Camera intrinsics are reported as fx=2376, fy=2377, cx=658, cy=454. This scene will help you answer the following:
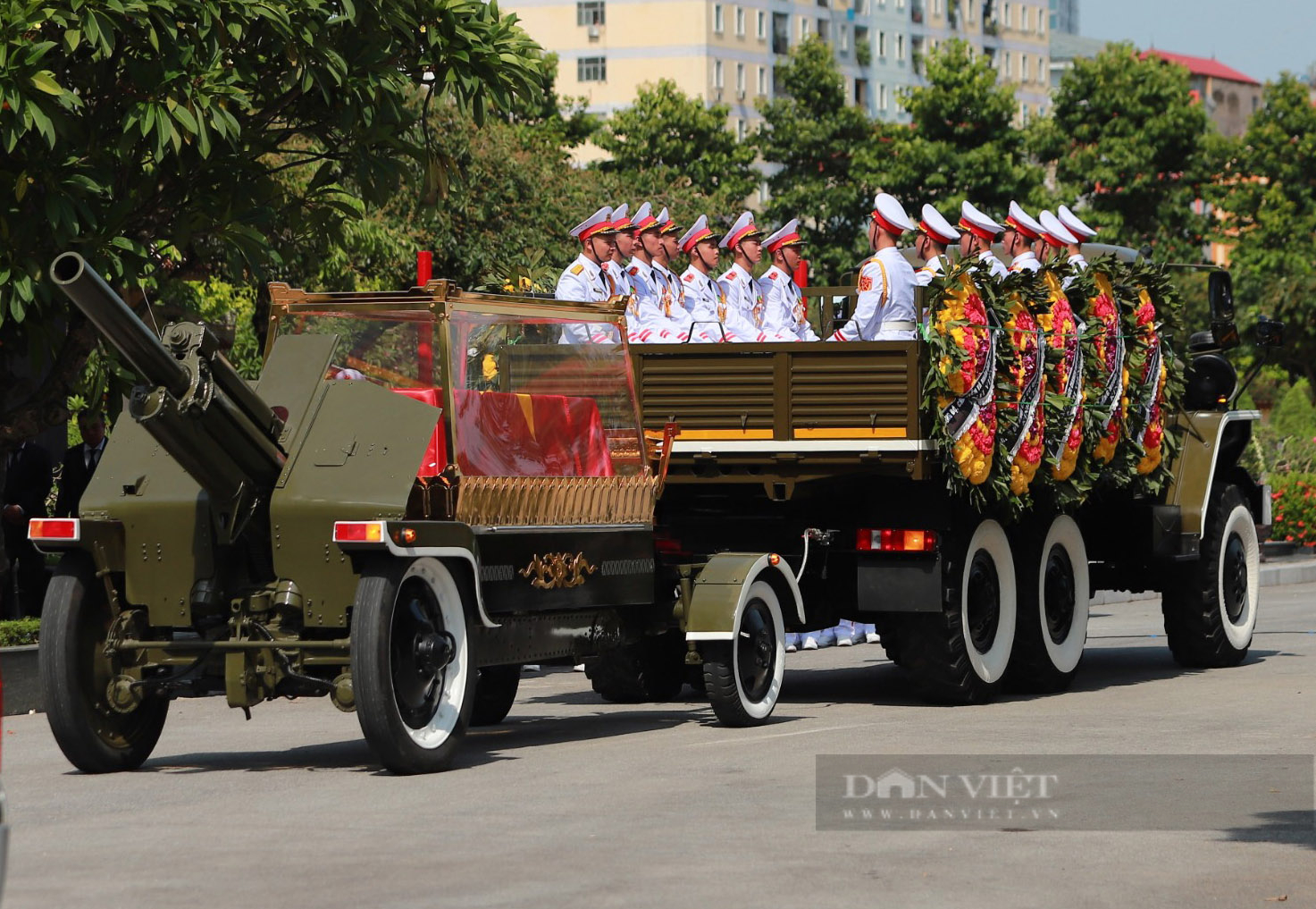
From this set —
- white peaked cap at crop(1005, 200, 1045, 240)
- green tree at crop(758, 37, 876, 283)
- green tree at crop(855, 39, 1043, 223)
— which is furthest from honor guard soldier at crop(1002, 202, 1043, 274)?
green tree at crop(758, 37, 876, 283)

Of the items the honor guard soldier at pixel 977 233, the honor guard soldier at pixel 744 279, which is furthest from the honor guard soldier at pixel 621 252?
the honor guard soldier at pixel 977 233

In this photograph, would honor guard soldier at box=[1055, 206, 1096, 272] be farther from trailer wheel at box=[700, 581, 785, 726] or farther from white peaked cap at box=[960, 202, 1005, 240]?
trailer wheel at box=[700, 581, 785, 726]

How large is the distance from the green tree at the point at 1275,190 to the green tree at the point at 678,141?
1490cm

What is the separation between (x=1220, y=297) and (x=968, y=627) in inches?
171

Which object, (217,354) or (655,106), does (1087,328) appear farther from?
(655,106)

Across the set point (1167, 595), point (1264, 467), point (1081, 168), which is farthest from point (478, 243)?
point (1081, 168)

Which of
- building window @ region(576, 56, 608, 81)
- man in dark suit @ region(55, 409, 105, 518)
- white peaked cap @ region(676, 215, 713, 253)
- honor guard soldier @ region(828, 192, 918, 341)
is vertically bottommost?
man in dark suit @ region(55, 409, 105, 518)

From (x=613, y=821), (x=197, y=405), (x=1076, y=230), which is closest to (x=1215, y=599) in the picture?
(x=1076, y=230)

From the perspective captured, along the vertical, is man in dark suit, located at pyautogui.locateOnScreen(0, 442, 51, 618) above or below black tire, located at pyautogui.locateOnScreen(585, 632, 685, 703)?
above

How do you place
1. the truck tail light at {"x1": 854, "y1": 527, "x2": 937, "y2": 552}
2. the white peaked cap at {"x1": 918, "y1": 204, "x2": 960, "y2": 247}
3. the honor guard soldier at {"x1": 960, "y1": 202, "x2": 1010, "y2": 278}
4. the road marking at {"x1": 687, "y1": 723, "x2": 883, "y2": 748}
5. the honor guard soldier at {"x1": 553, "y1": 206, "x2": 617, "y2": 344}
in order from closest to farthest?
the road marking at {"x1": 687, "y1": 723, "x2": 883, "y2": 748}
the truck tail light at {"x1": 854, "y1": 527, "x2": 937, "y2": 552}
the honor guard soldier at {"x1": 553, "y1": 206, "x2": 617, "y2": 344}
the white peaked cap at {"x1": 918, "y1": 204, "x2": 960, "y2": 247}
the honor guard soldier at {"x1": 960, "y1": 202, "x2": 1010, "y2": 278}

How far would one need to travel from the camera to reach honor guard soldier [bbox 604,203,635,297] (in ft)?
51.3

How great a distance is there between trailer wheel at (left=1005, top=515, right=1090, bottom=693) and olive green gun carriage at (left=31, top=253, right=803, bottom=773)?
3742 millimetres

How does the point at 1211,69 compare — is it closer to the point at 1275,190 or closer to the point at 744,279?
the point at 1275,190

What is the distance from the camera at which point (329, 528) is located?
36.6ft
